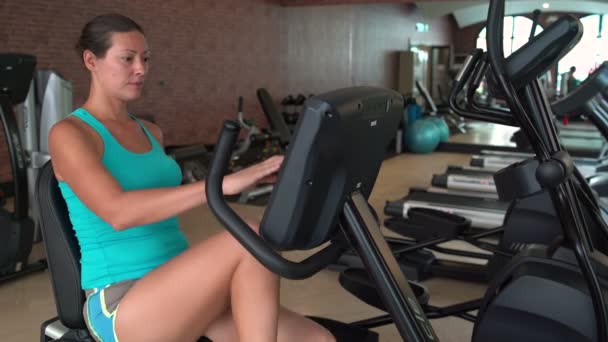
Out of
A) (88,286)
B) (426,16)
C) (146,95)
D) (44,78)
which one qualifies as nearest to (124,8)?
(146,95)

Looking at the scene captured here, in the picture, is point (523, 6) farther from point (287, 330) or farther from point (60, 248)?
point (60, 248)

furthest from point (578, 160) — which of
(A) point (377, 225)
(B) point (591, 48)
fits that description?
(B) point (591, 48)

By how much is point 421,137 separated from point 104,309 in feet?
22.2

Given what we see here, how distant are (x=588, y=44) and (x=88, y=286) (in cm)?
1393

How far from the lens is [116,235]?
1336 mm

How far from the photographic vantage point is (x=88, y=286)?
4.33 feet

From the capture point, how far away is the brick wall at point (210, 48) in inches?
202

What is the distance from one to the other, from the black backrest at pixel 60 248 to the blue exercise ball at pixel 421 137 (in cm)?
670

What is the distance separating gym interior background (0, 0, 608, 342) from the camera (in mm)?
2795

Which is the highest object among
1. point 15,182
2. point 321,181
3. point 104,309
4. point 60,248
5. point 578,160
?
point 321,181

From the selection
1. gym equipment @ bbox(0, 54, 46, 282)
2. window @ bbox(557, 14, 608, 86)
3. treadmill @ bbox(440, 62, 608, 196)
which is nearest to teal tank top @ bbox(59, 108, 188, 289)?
treadmill @ bbox(440, 62, 608, 196)

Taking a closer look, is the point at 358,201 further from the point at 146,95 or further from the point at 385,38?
the point at 385,38

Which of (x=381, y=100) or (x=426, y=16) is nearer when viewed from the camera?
(x=381, y=100)

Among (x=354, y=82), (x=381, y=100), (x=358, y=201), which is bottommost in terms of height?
(x=354, y=82)
